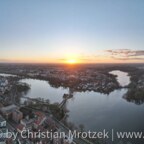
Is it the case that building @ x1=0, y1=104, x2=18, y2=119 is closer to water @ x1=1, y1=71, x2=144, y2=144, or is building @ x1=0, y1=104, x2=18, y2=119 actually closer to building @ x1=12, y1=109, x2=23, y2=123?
building @ x1=12, y1=109, x2=23, y2=123

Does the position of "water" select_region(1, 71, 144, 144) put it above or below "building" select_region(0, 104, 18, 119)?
below

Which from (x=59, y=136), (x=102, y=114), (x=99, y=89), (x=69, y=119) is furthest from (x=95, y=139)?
(x=99, y=89)

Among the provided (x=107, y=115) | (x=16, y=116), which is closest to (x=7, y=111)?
(x=16, y=116)

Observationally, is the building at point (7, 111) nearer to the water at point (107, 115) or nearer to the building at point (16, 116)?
the building at point (16, 116)

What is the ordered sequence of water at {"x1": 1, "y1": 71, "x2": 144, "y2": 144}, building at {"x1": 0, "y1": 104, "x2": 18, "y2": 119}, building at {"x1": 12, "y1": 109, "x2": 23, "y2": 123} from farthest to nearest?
1. water at {"x1": 1, "y1": 71, "x2": 144, "y2": 144}
2. building at {"x1": 0, "y1": 104, "x2": 18, "y2": 119}
3. building at {"x1": 12, "y1": 109, "x2": 23, "y2": 123}

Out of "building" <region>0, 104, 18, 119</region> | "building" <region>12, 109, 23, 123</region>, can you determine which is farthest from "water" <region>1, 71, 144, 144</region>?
"building" <region>0, 104, 18, 119</region>

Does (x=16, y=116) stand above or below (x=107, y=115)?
above

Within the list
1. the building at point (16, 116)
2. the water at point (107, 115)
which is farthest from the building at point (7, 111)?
the water at point (107, 115)

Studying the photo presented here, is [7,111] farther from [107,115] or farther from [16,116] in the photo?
[107,115]

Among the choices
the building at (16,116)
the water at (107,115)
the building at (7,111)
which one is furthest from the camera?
the water at (107,115)

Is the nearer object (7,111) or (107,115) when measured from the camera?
(7,111)

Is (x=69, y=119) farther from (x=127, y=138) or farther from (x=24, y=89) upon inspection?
(x=24, y=89)

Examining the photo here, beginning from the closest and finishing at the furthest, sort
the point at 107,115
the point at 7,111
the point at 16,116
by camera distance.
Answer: the point at 16,116, the point at 7,111, the point at 107,115
